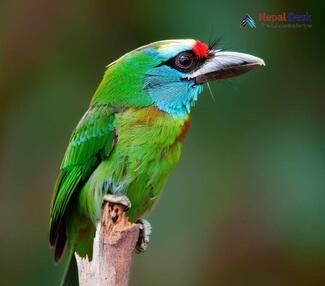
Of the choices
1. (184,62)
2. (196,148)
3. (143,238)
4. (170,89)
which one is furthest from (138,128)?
(196,148)

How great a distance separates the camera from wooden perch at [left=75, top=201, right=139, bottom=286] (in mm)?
2455

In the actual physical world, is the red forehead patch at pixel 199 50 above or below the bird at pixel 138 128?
above

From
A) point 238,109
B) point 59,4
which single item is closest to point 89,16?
point 59,4

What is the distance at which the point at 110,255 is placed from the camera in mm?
2479

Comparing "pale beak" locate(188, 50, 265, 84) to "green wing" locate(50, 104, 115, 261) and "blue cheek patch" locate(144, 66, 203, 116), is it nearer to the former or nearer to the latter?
"blue cheek patch" locate(144, 66, 203, 116)

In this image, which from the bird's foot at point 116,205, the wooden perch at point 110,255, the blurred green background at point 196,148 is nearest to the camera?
the wooden perch at point 110,255

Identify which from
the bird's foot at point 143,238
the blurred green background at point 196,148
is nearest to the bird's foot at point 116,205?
the bird's foot at point 143,238

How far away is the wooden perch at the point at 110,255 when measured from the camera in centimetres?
246

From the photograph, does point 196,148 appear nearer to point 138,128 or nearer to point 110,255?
point 138,128

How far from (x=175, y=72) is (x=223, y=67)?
186mm

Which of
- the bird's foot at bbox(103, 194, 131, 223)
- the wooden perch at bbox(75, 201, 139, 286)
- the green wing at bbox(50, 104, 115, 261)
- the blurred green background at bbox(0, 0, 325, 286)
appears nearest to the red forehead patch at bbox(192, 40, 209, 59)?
the green wing at bbox(50, 104, 115, 261)

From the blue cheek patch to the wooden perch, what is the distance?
24.9 inches

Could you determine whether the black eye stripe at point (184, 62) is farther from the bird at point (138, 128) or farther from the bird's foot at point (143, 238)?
the bird's foot at point (143, 238)

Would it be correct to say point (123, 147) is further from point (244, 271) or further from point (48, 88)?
point (244, 271)
